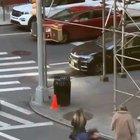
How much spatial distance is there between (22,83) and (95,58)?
3.02 m

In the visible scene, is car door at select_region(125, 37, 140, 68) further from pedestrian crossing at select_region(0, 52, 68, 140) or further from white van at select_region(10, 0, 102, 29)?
white van at select_region(10, 0, 102, 29)

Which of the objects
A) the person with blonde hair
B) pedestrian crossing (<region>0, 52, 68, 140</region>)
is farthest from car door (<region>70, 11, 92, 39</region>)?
the person with blonde hair

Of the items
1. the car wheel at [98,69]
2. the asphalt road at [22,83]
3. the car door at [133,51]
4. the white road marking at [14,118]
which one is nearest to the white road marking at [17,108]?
the asphalt road at [22,83]

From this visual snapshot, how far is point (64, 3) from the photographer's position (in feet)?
111

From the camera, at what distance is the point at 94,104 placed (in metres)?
19.5

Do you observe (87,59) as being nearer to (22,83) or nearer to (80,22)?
(22,83)

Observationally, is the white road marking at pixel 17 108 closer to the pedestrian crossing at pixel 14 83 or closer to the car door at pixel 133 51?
the pedestrian crossing at pixel 14 83

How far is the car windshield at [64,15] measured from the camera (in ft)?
95.2

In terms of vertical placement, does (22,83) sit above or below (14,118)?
below

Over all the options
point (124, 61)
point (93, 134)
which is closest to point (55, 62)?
point (124, 61)

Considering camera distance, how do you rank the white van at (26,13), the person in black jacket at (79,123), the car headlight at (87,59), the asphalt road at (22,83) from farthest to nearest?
the white van at (26,13) < the car headlight at (87,59) < the asphalt road at (22,83) < the person in black jacket at (79,123)

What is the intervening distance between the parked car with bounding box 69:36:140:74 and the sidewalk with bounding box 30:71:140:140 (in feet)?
1.58

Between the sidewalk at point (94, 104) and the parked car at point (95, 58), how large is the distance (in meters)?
0.48

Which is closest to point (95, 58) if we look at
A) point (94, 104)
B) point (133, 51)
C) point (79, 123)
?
point (133, 51)
